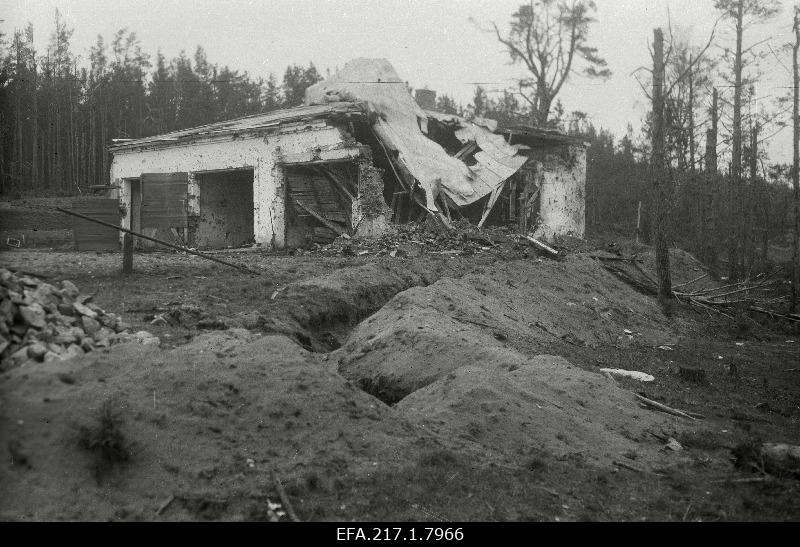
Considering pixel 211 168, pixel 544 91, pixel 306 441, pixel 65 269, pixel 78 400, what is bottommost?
pixel 306 441

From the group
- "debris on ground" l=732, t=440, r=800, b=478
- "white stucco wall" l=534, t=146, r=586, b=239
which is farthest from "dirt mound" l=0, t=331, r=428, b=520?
"white stucco wall" l=534, t=146, r=586, b=239

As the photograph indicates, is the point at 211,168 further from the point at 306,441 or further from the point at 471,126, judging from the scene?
the point at 306,441

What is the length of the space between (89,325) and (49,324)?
0.39 metres

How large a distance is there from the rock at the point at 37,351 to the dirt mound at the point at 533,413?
2.92 m

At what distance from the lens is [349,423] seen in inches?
195

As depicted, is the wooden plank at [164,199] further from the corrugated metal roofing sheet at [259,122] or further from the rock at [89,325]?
the rock at [89,325]

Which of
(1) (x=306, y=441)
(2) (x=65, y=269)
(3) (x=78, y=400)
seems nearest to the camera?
(3) (x=78, y=400)

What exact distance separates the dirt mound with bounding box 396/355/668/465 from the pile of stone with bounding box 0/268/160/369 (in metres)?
2.67

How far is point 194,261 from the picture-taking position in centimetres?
1177

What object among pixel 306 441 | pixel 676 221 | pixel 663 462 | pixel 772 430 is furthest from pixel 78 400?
pixel 676 221

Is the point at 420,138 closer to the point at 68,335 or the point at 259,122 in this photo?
the point at 259,122

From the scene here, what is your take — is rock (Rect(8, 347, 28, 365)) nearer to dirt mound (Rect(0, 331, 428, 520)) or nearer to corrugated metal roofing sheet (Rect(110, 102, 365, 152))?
dirt mound (Rect(0, 331, 428, 520))

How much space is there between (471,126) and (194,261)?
1232 cm

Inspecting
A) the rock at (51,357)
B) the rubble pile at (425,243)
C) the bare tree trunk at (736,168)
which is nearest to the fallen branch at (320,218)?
the rubble pile at (425,243)
